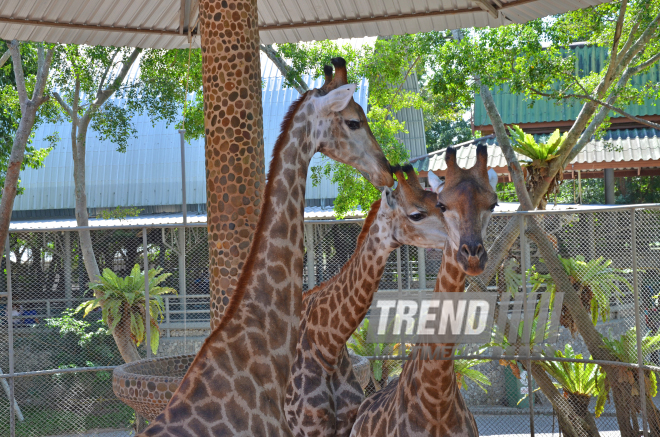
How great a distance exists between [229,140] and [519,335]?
18.8 feet

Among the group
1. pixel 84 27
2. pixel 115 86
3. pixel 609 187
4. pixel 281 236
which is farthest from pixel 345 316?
pixel 609 187

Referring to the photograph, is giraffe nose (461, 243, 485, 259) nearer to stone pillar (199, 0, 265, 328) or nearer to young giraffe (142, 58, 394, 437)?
young giraffe (142, 58, 394, 437)

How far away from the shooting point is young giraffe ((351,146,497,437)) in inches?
123

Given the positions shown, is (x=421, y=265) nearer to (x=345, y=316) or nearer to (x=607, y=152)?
(x=345, y=316)

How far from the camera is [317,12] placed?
7.37 metres

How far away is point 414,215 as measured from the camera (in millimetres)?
3852

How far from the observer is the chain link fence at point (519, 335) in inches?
322

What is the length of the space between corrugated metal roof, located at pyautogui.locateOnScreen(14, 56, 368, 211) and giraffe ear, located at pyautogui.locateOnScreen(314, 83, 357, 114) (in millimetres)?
18821

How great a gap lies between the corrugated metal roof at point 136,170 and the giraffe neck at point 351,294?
58.4 ft

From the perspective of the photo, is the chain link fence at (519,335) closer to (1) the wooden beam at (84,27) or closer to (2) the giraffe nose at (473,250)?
(1) the wooden beam at (84,27)

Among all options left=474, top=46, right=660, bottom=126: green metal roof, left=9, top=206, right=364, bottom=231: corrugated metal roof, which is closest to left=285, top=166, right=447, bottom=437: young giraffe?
left=9, top=206, right=364, bottom=231: corrugated metal roof

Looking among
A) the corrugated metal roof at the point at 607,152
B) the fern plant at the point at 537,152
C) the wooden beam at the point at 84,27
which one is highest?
the wooden beam at the point at 84,27

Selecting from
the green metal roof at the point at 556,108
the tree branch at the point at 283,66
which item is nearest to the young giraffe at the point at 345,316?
the tree branch at the point at 283,66

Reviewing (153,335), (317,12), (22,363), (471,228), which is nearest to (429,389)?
(471,228)
